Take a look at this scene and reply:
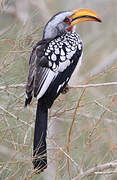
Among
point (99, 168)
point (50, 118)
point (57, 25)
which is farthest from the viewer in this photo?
point (57, 25)

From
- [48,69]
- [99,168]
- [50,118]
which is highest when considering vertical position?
[48,69]

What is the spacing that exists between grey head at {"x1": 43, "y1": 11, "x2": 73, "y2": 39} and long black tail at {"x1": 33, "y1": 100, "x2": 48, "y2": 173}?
0.70m

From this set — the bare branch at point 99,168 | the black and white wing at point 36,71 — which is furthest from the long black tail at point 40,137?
the bare branch at point 99,168

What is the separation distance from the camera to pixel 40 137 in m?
2.85

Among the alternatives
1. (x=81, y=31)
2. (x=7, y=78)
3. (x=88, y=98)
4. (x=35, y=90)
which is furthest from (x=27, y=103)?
(x=81, y=31)

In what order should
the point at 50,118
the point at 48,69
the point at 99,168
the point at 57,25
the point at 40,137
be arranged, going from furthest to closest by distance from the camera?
the point at 57,25 → the point at 50,118 → the point at 48,69 → the point at 40,137 → the point at 99,168

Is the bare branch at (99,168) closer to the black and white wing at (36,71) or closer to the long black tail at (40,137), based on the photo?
the long black tail at (40,137)

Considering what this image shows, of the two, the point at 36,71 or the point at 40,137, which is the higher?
the point at 36,71

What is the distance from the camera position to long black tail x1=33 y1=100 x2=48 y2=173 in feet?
8.64

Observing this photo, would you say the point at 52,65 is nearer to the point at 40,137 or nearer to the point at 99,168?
the point at 40,137

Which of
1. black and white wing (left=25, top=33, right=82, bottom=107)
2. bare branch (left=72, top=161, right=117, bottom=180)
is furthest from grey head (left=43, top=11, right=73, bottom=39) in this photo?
bare branch (left=72, top=161, right=117, bottom=180)

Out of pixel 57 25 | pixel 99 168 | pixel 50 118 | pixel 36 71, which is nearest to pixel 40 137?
pixel 50 118

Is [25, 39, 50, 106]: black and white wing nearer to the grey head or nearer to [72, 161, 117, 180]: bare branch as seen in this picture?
the grey head

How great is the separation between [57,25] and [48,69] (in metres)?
0.65
